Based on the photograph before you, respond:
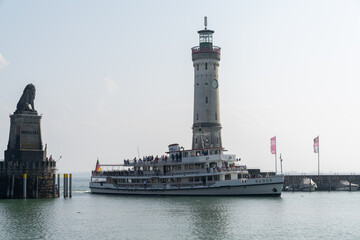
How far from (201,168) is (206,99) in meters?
18.8

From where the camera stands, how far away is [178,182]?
260ft

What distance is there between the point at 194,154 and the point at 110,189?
17.4 metres

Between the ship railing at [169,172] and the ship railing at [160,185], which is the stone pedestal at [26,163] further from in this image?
the ship railing at [169,172]

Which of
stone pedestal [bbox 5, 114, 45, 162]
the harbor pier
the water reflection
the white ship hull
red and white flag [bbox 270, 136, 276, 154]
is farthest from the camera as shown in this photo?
the harbor pier

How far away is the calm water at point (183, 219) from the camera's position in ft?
146

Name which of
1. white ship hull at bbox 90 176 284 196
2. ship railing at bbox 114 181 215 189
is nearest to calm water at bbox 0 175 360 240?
white ship hull at bbox 90 176 284 196

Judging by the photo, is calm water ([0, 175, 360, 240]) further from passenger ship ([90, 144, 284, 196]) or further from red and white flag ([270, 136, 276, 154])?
red and white flag ([270, 136, 276, 154])

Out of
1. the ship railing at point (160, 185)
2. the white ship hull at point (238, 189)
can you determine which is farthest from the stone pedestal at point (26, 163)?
the white ship hull at point (238, 189)

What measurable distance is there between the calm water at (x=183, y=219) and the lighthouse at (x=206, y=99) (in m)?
20.3

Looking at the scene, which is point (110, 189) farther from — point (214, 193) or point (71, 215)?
point (71, 215)

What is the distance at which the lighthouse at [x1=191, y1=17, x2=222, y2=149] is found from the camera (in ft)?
302

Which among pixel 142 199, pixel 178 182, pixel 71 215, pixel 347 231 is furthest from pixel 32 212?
pixel 347 231

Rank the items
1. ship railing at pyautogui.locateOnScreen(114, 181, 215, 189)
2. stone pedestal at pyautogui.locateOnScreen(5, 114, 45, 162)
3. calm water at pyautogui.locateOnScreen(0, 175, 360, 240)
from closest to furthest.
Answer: calm water at pyautogui.locateOnScreen(0, 175, 360, 240) < stone pedestal at pyautogui.locateOnScreen(5, 114, 45, 162) < ship railing at pyautogui.locateOnScreen(114, 181, 215, 189)

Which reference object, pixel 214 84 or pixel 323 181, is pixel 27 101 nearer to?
pixel 214 84
